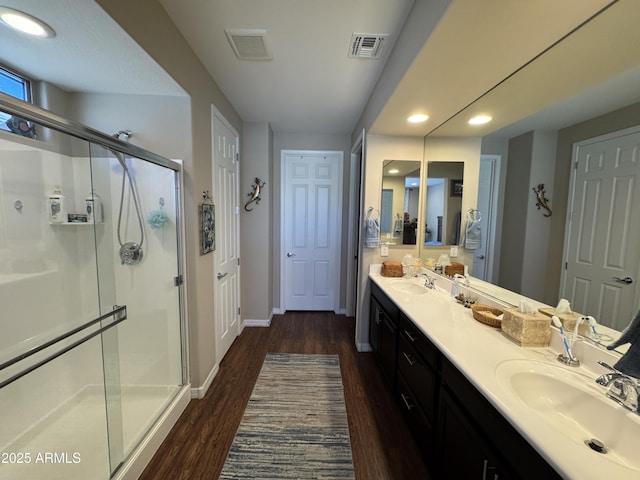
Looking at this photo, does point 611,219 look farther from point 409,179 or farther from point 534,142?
point 409,179

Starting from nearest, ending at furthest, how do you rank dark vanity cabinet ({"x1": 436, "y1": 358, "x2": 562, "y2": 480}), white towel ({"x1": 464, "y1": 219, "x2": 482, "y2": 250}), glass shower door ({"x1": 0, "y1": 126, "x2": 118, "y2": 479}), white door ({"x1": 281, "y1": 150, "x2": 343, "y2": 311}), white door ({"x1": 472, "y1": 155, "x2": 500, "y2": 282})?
dark vanity cabinet ({"x1": 436, "y1": 358, "x2": 562, "y2": 480}), glass shower door ({"x1": 0, "y1": 126, "x2": 118, "y2": 479}), white door ({"x1": 472, "y1": 155, "x2": 500, "y2": 282}), white towel ({"x1": 464, "y1": 219, "x2": 482, "y2": 250}), white door ({"x1": 281, "y1": 150, "x2": 343, "y2": 311})

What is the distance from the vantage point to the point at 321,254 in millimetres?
3752

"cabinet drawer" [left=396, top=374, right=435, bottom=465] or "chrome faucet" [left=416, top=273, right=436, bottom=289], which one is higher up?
"chrome faucet" [left=416, top=273, right=436, bottom=289]

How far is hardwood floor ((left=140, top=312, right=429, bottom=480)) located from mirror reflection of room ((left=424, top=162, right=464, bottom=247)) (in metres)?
1.45

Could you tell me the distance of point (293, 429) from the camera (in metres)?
1.77

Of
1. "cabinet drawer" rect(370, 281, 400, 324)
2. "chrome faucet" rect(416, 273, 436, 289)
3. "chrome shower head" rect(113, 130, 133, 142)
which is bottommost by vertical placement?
"cabinet drawer" rect(370, 281, 400, 324)

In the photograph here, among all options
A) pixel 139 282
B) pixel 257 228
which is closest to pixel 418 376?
pixel 139 282

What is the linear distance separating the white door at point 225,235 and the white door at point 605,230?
2.50 metres

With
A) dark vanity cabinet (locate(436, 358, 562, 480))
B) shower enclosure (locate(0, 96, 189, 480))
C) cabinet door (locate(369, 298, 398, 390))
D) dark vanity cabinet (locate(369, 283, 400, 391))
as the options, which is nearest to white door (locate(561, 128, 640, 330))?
dark vanity cabinet (locate(436, 358, 562, 480))

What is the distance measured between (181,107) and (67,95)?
82cm

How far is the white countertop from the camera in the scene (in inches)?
25.5

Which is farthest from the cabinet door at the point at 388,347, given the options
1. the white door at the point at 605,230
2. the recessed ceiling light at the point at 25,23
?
the recessed ceiling light at the point at 25,23

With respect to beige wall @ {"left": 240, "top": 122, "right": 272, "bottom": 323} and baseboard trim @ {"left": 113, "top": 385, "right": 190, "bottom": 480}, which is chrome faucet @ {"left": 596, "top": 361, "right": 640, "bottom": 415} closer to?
baseboard trim @ {"left": 113, "top": 385, "right": 190, "bottom": 480}

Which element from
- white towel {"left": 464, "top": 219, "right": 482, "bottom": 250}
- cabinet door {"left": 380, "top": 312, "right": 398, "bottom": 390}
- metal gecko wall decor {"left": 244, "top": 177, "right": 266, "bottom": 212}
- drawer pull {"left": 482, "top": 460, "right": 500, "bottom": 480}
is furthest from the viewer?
metal gecko wall decor {"left": 244, "top": 177, "right": 266, "bottom": 212}
